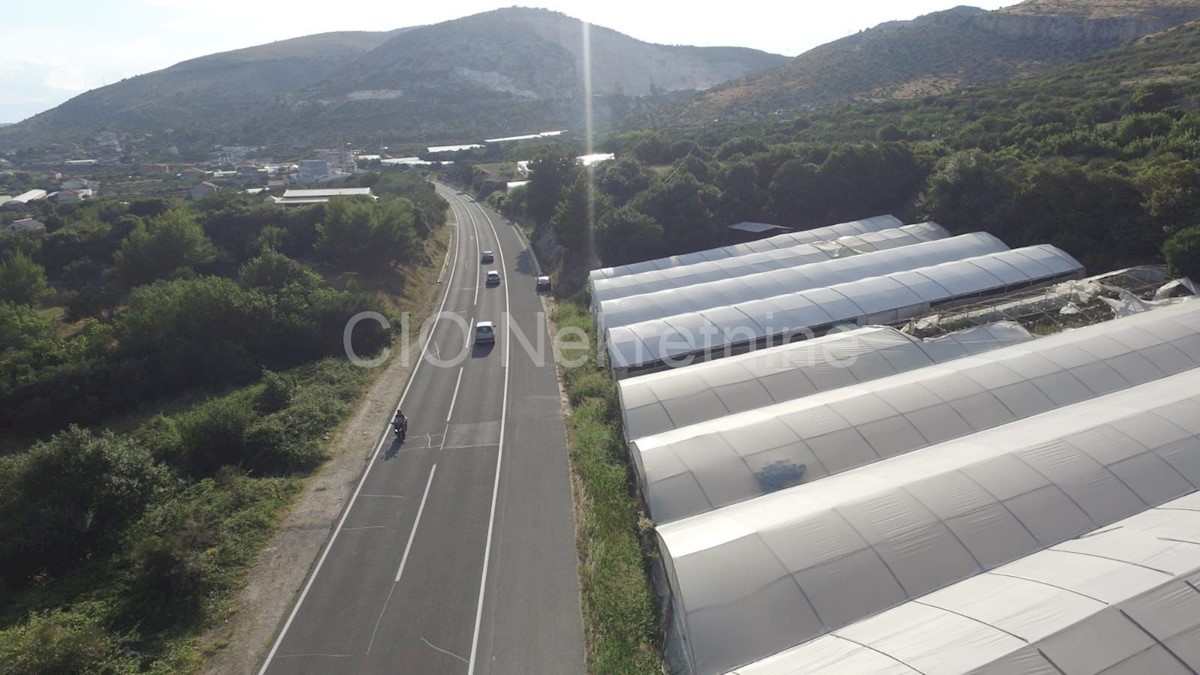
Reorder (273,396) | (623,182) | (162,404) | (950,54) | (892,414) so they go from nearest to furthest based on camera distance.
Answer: (892,414) < (273,396) < (162,404) < (623,182) < (950,54)

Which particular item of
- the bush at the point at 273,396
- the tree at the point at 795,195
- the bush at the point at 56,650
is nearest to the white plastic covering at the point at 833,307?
the bush at the point at 273,396

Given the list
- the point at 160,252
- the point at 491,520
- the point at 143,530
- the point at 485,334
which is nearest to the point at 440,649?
the point at 491,520

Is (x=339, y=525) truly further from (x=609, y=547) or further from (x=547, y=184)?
(x=547, y=184)

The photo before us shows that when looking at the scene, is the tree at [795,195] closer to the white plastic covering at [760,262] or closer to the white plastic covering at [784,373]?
the white plastic covering at [760,262]

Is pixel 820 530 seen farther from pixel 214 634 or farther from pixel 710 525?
pixel 214 634

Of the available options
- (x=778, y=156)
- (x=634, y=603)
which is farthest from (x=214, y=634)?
(x=778, y=156)

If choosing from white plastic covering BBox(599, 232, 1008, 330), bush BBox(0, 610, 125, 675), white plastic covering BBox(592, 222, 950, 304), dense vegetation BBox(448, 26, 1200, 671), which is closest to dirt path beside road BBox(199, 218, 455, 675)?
bush BBox(0, 610, 125, 675)
